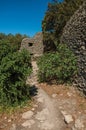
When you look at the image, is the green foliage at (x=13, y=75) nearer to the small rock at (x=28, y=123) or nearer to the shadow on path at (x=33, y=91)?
the shadow on path at (x=33, y=91)

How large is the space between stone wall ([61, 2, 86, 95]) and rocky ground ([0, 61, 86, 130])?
520 mm

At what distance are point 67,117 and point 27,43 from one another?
14.4 m

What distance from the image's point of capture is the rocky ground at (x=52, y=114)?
5.34 metres

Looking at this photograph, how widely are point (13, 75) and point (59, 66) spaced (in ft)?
8.02

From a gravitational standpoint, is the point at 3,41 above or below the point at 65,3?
below

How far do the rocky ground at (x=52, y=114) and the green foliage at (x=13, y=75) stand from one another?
530mm

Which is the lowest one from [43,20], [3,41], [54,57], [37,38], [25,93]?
[25,93]

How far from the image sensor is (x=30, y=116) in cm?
588

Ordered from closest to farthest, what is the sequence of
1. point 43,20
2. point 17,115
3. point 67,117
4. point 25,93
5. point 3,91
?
point 67,117
point 17,115
point 3,91
point 25,93
point 43,20

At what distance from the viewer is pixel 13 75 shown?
6621 millimetres

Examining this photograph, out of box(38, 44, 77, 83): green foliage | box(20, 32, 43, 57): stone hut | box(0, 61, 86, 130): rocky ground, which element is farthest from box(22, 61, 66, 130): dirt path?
box(20, 32, 43, 57): stone hut

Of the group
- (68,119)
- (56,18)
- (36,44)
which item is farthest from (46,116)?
(36,44)

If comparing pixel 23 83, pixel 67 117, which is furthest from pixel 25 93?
pixel 67 117

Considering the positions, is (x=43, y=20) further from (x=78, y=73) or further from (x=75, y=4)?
(x=78, y=73)
